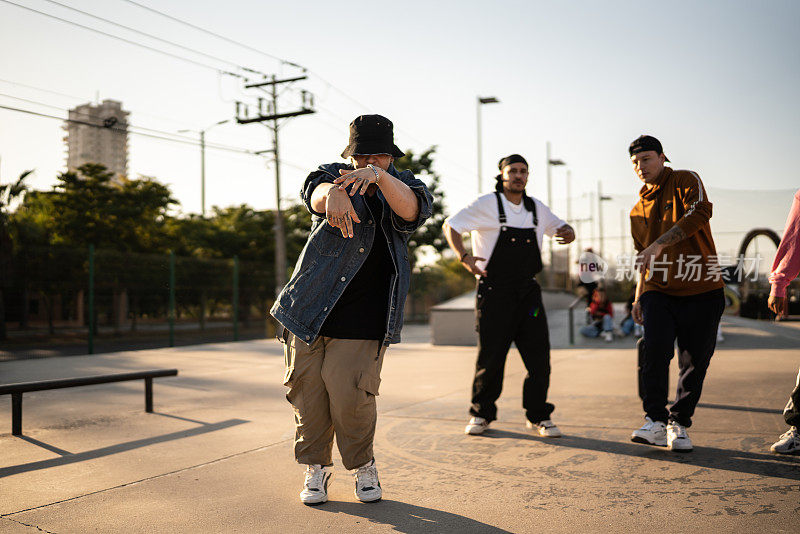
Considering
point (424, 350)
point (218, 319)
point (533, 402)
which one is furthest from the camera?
point (218, 319)

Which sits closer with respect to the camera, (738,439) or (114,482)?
(114,482)

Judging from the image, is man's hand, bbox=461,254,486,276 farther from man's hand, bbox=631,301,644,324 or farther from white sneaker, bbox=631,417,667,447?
white sneaker, bbox=631,417,667,447

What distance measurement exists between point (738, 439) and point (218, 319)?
1814 cm

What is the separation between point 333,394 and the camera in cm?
316

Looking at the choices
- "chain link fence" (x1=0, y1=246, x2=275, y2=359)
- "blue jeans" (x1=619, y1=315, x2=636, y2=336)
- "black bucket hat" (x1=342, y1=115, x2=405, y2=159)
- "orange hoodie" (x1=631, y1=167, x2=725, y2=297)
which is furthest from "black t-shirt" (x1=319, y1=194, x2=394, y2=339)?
"blue jeans" (x1=619, y1=315, x2=636, y2=336)

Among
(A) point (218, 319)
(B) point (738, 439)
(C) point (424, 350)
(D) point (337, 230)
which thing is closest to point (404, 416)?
(B) point (738, 439)

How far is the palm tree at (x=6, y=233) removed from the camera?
54.3ft

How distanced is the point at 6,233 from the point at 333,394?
1978 cm

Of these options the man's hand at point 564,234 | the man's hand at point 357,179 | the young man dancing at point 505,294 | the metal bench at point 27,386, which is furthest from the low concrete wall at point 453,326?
the man's hand at point 357,179

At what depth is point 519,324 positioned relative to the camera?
191 inches

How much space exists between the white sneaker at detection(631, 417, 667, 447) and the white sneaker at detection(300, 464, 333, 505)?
202 centimetres

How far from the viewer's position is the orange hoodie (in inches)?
163

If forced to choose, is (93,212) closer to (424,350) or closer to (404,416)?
(424,350)

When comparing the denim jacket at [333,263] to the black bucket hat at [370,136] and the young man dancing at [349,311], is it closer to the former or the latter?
the young man dancing at [349,311]
